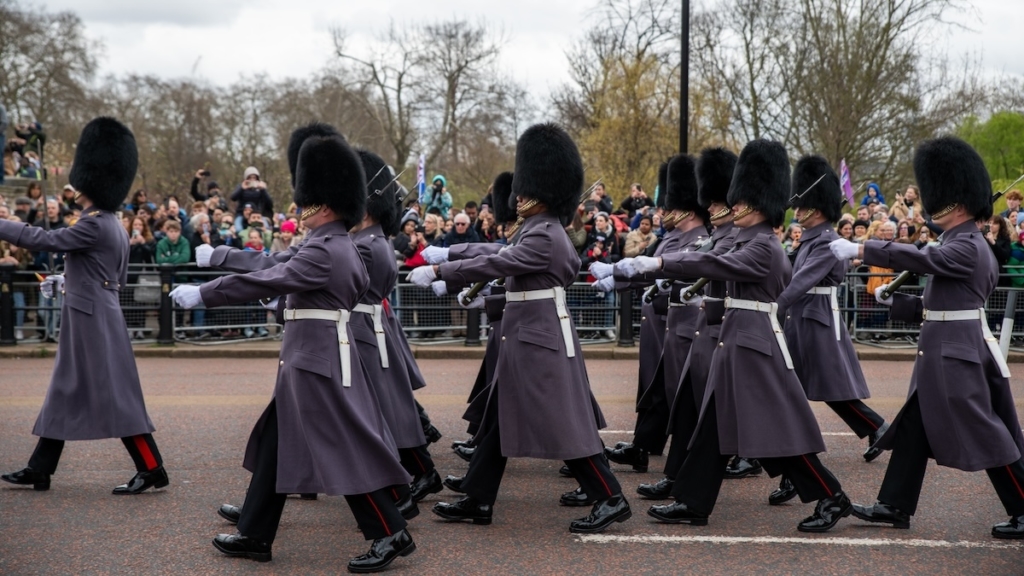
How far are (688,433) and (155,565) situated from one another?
2771mm

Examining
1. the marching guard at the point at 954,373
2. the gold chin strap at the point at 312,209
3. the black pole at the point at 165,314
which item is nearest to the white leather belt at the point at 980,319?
the marching guard at the point at 954,373

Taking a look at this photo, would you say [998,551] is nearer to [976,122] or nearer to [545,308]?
[545,308]

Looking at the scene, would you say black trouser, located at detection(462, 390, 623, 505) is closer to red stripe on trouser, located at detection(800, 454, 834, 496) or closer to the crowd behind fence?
red stripe on trouser, located at detection(800, 454, 834, 496)

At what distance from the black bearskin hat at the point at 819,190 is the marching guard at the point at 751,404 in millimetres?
1775

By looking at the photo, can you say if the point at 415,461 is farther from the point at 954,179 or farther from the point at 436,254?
the point at 954,179

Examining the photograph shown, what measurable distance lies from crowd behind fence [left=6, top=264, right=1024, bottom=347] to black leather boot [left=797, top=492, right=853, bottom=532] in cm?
751

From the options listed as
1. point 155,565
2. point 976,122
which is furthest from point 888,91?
point 155,565

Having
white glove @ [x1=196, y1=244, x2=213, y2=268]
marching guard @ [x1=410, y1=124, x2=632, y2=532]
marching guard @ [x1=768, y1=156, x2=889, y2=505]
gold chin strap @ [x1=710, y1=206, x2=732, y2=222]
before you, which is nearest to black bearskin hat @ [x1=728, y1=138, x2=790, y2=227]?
gold chin strap @ [x1=710, y1=206, x2=732, y2=222]

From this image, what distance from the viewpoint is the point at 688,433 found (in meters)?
6.16

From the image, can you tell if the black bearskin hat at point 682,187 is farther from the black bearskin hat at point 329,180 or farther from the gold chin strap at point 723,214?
the black bearskin hat at point 329,180

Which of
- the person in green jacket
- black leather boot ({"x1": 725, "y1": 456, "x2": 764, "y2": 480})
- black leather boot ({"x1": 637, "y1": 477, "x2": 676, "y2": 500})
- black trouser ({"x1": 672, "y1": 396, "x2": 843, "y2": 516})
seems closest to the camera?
black trouser ({"x1": 672, "y1": 396, "x2": 843, "y2": 516})

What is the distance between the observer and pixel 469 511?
5652 millimetres

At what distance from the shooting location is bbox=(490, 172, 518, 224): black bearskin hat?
8.34 meters

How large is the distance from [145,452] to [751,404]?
3208 millimetres
